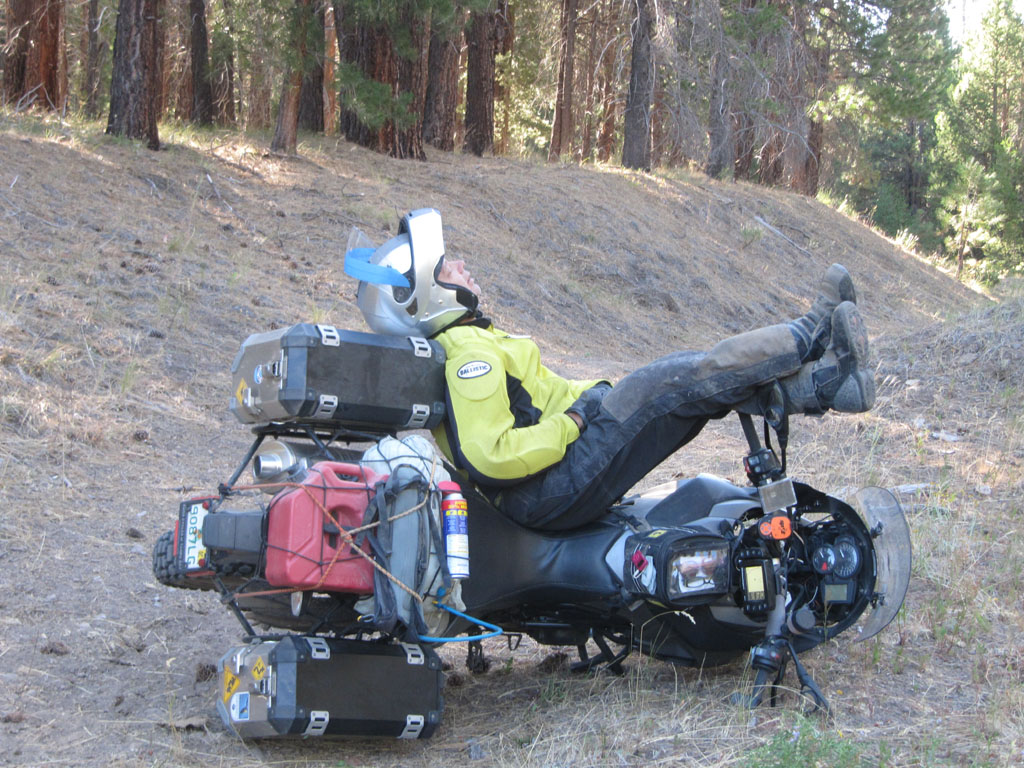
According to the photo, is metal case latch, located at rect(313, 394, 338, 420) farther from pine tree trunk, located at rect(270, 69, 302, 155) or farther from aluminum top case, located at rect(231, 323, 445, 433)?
pine tree trunk, located at rect(270, 69, 302, 155)

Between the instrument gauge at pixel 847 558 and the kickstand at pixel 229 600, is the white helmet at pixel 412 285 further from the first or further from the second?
the instrument gauge at pixel 847 558

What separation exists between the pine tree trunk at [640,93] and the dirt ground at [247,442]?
116 inches

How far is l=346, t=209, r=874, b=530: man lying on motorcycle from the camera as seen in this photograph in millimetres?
3572

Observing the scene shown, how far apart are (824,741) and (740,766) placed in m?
0.25

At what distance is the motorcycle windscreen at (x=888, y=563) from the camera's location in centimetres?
364

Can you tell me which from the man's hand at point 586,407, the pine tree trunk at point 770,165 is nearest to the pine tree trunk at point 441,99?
the pine tree trunk at point 770,165

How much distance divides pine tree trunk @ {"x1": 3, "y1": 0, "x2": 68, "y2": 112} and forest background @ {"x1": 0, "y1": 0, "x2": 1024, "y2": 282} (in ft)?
0.08

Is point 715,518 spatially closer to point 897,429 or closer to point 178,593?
point 178,593

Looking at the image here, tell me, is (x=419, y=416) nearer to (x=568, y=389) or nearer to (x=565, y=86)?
(x=568, y=389)

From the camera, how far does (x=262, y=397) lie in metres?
3.66

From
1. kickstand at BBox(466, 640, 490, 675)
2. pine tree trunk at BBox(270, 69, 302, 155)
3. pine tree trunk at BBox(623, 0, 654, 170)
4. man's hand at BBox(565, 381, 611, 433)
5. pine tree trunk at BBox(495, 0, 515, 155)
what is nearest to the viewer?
man's hand at BBox(565, 381, 611, 433)

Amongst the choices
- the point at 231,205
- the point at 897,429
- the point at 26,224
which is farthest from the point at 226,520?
the point at 231,205

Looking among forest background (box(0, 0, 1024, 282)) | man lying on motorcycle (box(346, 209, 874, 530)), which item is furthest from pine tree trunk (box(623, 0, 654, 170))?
man lying on motorcycle (box(346, 209, 874, 530))

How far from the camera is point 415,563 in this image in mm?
3414
